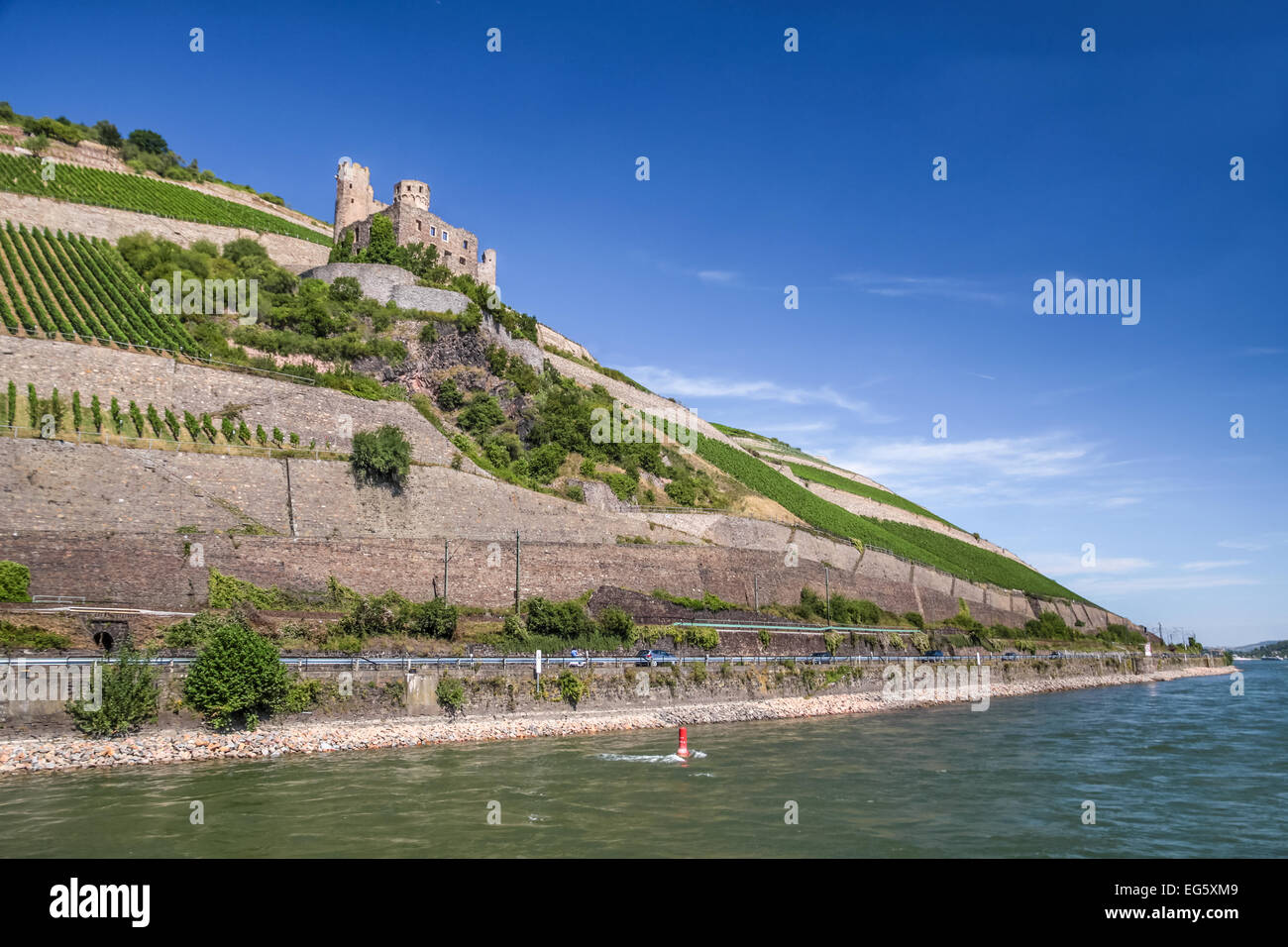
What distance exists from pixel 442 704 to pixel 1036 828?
16.7 m

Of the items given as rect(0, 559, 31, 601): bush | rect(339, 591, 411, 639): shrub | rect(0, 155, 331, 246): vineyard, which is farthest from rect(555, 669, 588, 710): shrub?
rect(0, 155, 331, 246): vineyard

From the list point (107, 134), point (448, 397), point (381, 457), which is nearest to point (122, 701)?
point (381, 457)

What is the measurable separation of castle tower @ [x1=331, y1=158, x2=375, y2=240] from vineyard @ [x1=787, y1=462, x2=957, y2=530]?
1856 inches

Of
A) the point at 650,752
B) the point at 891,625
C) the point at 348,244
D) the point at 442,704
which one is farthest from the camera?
the point at 348,244

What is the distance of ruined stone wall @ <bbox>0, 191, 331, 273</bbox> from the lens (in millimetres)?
49531

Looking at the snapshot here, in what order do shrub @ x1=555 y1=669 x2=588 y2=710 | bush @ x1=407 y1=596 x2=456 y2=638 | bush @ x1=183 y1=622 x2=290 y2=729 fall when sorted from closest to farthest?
bush @ x1=183 y1=622 x2=290 y2=729 < shrub @ x1=555 y1=669 x2=588 y2=710 < bush @ x1=407 y1=596 x2=456 y2=638

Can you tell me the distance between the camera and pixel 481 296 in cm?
5306

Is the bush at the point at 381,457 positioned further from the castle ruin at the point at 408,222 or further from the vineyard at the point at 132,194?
the vineyard at the point at 132,194

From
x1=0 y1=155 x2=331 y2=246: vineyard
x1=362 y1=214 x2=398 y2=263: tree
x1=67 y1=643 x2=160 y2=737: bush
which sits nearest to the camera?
x1=67 y1=643 x2=160 y2=737: bush

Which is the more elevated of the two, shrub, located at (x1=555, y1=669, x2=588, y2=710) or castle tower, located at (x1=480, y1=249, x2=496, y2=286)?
castle tower, located at (x1=480, y1=249, x2=496, y2=286)

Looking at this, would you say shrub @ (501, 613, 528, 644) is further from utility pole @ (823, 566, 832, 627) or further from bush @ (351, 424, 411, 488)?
utility pole @ (823, 566, 832, 627)
